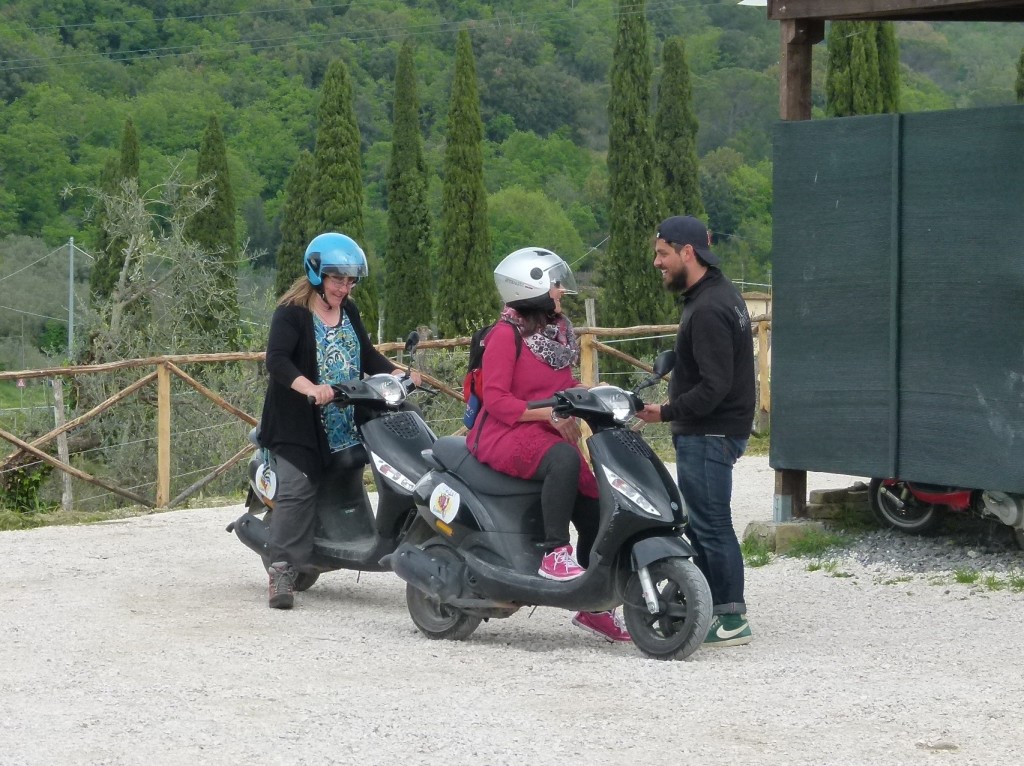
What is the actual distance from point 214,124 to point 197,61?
2520 cm

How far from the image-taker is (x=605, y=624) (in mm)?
6336

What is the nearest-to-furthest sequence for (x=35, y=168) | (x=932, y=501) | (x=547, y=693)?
(x=547, y=693) → (x=932, y=501) → (x=35, y=168)

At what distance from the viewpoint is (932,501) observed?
809cm

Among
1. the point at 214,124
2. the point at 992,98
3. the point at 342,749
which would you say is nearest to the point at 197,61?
the point at 214,124

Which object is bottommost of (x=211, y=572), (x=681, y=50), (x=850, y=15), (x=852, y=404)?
(x=211, y=572)

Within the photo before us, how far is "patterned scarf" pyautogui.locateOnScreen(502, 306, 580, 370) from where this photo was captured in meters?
6.15

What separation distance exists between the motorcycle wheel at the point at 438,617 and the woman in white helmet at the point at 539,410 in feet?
1.44

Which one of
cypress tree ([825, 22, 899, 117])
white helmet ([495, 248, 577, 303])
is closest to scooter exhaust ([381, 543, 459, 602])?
white helmet ([495, 248, 577, 303])

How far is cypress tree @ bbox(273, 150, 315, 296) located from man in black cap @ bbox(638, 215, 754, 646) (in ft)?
105

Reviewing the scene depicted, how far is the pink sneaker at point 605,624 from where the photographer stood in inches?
248

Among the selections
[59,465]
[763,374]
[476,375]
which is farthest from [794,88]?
[763,374]

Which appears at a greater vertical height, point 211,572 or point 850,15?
point 850,15

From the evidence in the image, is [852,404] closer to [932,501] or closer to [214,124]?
[932,501]

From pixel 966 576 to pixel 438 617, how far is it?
269 centimetres
